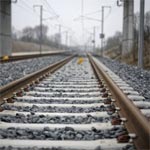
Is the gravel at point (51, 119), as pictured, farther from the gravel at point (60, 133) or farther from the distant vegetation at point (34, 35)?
the distant vegetation at point (34, 35)

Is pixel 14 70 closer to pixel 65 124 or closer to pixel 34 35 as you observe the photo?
pixel 65 124

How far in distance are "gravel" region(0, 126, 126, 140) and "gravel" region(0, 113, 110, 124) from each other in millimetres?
464

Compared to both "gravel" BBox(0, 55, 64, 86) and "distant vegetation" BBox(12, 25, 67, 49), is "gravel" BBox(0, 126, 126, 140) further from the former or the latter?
"distant vegetation" BBox(12, 25, 67, 49)

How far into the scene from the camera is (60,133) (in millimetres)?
4039

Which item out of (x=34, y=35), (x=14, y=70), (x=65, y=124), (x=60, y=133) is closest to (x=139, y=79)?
(x=14, y=70)

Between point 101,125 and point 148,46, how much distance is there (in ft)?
66.3

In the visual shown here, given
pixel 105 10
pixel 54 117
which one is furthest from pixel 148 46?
pixel 105 10

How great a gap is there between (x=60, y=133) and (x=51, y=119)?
2.74 feet

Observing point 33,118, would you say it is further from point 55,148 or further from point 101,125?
point 55,148

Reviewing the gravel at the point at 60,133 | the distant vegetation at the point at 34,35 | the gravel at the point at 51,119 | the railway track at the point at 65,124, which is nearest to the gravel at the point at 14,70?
the railway track at the point at 65,124

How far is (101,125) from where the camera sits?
443 centimetres

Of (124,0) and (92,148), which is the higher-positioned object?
(124,0)

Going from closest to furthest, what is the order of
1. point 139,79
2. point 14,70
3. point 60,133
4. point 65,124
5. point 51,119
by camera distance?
1. point 60,133
2. point 65,124
3. point 51,119
4. point 139,79
5. point 14,70

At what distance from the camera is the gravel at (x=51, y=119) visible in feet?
Result: 15.4
